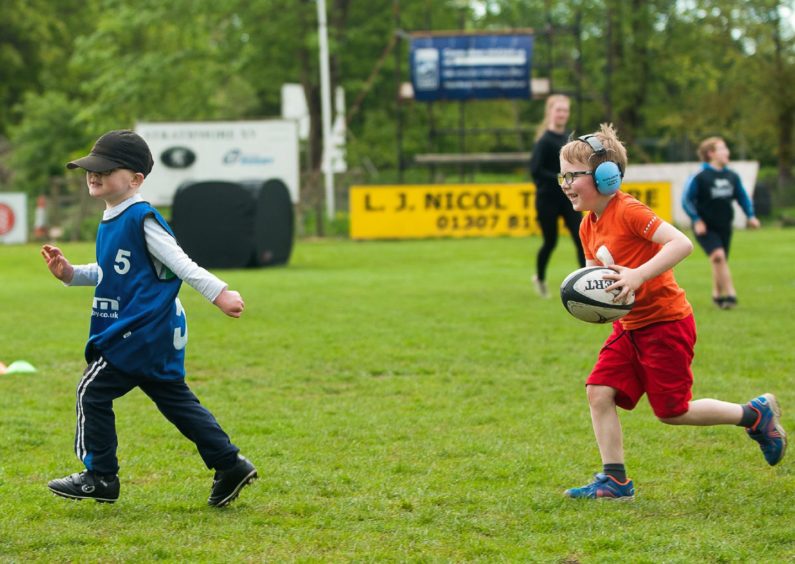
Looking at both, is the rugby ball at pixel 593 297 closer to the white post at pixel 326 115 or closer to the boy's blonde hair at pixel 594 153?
the boy's blonde hair at pixel 594 153

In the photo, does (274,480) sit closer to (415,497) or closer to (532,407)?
(415,497)

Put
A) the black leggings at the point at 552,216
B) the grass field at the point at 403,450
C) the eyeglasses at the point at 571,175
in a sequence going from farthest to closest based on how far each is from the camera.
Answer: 1. the black leggings at the point at 552,216
2. the eyeglasses at the point at 571,175
3. the grass field at the point at 403,450

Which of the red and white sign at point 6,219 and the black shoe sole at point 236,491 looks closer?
the black shoe sole at point 236,491

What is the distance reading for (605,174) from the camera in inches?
205

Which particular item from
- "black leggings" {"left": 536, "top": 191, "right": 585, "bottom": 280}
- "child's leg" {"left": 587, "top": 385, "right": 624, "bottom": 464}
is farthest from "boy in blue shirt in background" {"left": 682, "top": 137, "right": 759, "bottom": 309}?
"child's leg" {"left": 587, "top": 385, "right": 624, "bottom": 464}

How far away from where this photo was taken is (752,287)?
51.1ft

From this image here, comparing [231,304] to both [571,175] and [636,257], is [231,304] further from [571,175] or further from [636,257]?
[636,257]

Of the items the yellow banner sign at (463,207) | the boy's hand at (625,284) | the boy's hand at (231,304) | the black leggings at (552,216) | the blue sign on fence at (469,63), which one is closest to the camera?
the boy's hand at (231,304)

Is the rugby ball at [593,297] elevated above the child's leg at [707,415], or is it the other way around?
the rugby ball at [593,297]

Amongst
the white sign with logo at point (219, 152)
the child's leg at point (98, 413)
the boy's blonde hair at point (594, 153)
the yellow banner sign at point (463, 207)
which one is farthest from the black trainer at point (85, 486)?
the white sign with logo at point (219, 152)

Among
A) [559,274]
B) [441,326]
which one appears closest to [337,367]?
[441,326]

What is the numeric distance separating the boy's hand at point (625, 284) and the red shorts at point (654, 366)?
0.32 m

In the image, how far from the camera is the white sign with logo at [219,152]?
1275 inches

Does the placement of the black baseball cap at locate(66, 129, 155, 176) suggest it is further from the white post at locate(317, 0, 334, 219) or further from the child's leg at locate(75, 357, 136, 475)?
the white post at locate(317, 0, 334, 219)
